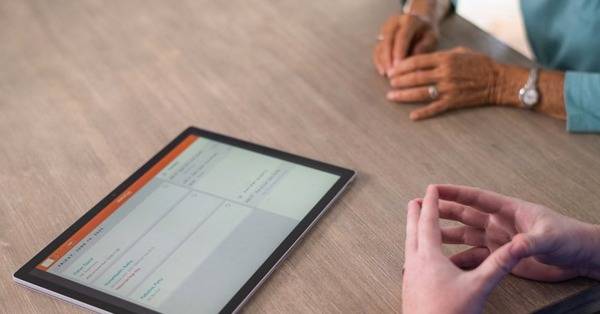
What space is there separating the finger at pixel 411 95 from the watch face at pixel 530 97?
0.55ft

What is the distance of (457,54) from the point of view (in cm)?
130

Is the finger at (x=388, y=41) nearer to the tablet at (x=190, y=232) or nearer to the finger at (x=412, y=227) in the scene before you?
the tablet at (x=190, y=232)

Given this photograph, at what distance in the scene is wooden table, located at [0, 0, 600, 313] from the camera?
98 cm

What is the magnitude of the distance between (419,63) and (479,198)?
431mm

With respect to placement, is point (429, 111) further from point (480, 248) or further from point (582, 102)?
point (480, 248)

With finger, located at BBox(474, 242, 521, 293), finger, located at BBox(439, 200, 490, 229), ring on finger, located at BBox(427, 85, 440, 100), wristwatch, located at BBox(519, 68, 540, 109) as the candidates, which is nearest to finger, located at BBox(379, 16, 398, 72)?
ring on finger, located at BBox(427, 85, 440, 100)

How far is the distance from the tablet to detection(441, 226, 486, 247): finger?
184 mm

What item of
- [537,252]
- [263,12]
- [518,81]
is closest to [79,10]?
[263,12]

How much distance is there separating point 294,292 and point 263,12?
856 millimetres

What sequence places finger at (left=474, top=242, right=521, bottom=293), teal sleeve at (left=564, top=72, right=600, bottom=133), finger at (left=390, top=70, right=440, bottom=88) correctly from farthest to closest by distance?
finger at (left=390, top=70, right=440, bottom=88) → teal sleeve at (left=564, top=72, right=600, bottom=133) → finger at (left=474, top=242, right=521, bottom=293)

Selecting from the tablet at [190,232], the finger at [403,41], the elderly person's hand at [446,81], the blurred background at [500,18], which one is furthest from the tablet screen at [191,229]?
the blurred background at [500,18]

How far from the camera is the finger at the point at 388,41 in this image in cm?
137

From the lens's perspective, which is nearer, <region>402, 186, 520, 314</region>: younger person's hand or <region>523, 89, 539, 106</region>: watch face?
<region>402, 186, 520, 314</region>: younger person's hand

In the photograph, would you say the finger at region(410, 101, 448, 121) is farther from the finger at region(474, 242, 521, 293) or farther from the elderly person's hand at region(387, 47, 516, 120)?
the finger at region(474, 242, 521, 293)
